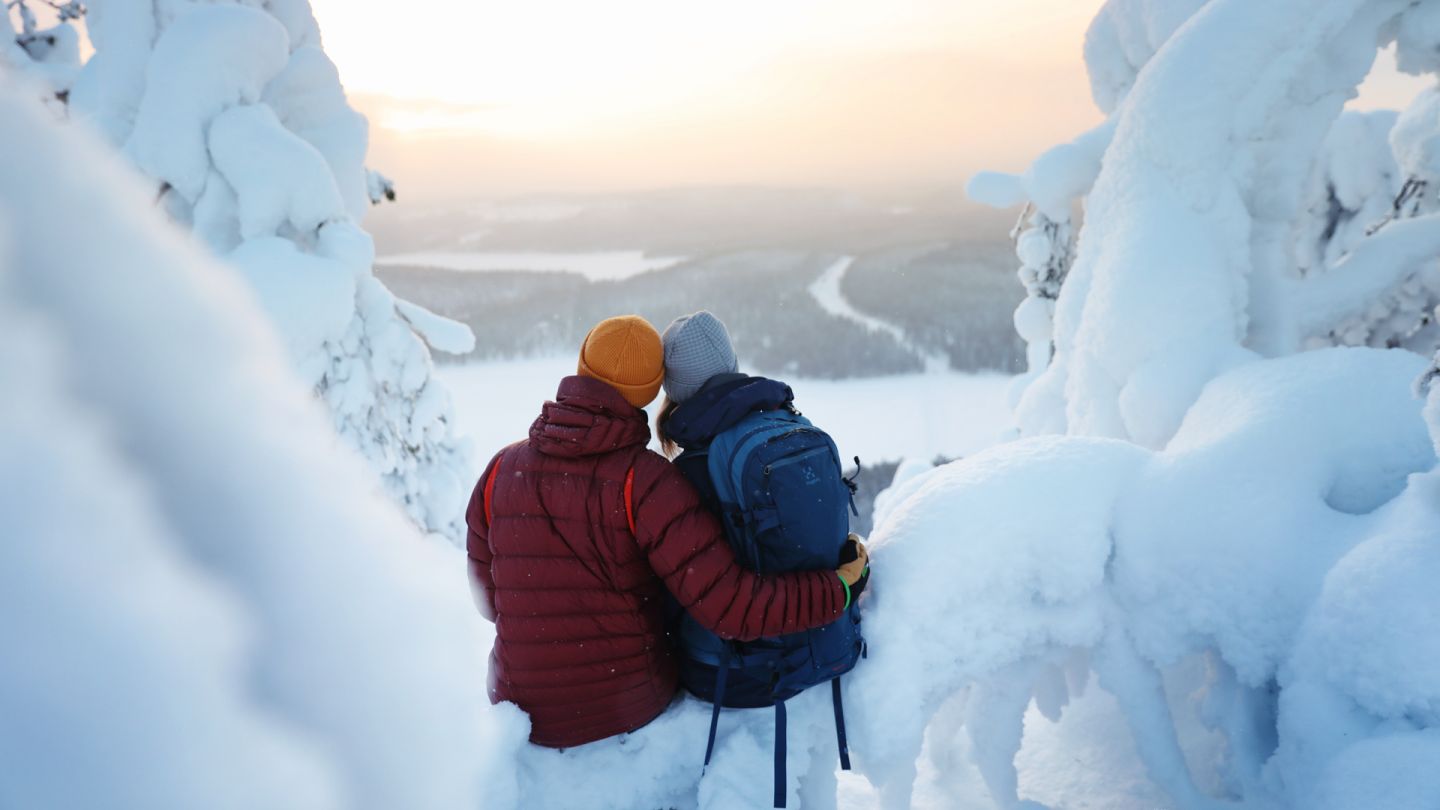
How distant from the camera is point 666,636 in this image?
2.59 m

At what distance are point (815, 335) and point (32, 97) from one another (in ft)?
164

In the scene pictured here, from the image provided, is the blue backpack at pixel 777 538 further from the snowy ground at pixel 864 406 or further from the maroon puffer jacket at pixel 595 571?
the snowy ground at pixel 864 406

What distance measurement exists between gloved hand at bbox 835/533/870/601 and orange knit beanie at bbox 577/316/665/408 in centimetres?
80

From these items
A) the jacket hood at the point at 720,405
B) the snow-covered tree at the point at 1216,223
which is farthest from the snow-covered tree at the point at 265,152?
the snow-covered tree at the point at 1216,223

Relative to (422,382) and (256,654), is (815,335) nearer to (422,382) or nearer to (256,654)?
(422,382)

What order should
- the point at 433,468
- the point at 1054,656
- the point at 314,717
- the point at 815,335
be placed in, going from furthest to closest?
the point at 815,335
the point at 433,468
the point at 1054,656
the point at 314,717

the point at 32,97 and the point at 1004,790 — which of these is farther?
the point at 1004,790

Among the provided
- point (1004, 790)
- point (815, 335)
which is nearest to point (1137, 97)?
point (1004, 790)

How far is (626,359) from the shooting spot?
225 centimetres

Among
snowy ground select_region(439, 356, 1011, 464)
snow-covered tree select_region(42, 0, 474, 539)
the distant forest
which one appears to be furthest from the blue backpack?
the distant forest

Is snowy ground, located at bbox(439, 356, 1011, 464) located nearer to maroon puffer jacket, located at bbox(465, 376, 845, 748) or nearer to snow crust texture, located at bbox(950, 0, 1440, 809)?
snow crust texture, located at bbox(950, 0, 1440, 809)

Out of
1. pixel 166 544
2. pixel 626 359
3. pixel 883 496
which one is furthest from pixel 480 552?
pixel 883 496

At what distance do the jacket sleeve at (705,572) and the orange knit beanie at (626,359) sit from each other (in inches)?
9.5

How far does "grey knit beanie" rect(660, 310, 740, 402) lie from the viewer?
237 centimetres
